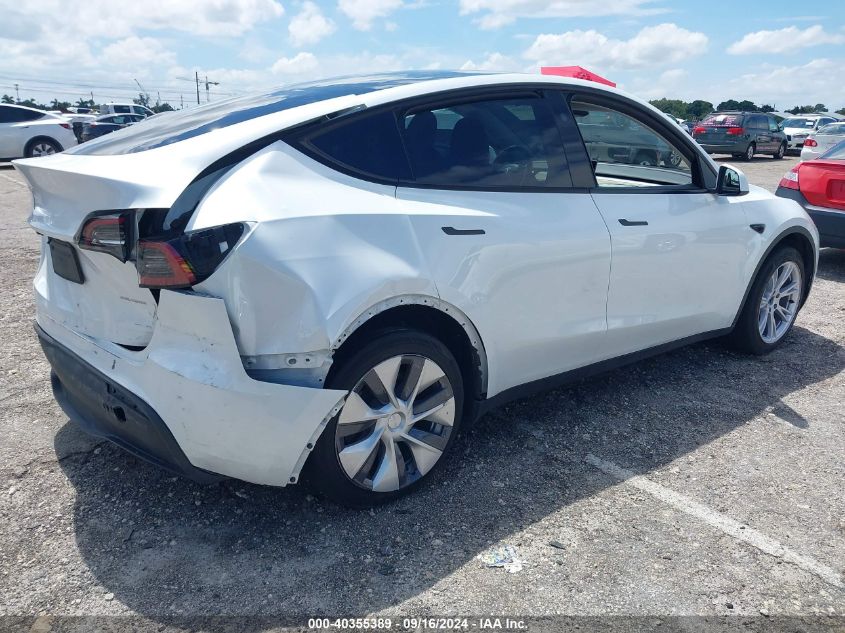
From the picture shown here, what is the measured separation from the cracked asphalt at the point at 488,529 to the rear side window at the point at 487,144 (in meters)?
1.33

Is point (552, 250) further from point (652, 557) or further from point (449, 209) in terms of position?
point (652, 557)

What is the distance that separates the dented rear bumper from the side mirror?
2730mm

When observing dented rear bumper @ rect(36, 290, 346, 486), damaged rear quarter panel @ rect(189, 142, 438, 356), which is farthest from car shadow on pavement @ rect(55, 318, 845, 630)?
damaged rear quarter panel @ rect(189, 142, 438, 356)

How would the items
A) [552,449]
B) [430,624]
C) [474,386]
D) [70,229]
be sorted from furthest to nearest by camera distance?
[552,449], [474,386], [70,229], [430,624]

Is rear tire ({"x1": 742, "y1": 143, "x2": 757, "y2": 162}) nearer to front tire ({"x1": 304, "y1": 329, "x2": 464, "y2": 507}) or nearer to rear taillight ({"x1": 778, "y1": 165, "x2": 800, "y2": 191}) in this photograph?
rear taillight ({"x1": 778, "y1": 165, "x2": 800, "y2": 191})

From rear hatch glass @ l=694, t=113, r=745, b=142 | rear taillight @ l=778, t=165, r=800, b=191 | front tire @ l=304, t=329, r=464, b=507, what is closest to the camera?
front tire @ l=304, t=329, r=464, b=507

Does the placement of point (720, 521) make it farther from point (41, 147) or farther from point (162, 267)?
point (41, 147)

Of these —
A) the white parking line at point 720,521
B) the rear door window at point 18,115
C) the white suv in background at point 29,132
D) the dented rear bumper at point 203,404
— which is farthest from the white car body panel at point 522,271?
the rear door window at point 18,115

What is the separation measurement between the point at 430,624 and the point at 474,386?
109cm

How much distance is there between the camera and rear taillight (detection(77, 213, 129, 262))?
7.86 ft

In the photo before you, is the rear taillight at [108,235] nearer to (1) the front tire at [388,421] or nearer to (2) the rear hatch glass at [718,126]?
(1) the front tire at [388,421]

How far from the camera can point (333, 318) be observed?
2.46 metres

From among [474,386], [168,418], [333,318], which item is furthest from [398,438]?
[168,418]

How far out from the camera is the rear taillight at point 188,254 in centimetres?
232
